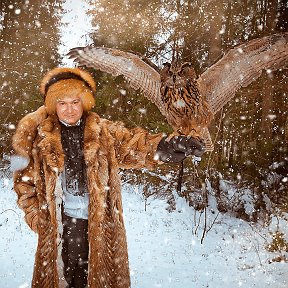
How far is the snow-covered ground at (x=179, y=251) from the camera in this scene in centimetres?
459

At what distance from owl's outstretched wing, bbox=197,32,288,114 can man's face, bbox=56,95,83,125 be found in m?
1.96

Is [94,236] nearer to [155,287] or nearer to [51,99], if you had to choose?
[51,99]

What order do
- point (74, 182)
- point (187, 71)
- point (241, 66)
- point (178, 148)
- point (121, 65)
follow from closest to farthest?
point (178, 148), point (74, 182), point (187, 71), point (241, 66), point (121, 65)

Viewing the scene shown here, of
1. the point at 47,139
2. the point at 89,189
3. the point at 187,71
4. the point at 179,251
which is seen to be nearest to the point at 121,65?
the point at 187,71

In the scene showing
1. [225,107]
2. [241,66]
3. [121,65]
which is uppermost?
[225,107]

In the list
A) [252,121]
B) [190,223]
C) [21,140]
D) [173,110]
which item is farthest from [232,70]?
[190,223]

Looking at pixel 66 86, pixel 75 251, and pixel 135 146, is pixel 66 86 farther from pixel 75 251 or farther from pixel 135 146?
pixel 75 251

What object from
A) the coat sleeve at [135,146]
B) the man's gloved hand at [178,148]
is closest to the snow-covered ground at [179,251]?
the coat sleeve at [135,146]

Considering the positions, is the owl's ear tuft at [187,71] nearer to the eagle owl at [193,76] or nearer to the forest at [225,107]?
the eagle owl at [193,76]

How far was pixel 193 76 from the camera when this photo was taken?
386 cm

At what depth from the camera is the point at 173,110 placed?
13.1ft

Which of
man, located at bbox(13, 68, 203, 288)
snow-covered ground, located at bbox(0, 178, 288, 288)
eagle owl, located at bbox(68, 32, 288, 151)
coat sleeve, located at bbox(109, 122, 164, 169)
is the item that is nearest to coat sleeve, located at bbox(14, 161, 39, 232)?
man, located at bbox(13, 68, 203, 288)

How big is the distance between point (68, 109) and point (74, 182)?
49 centimetres

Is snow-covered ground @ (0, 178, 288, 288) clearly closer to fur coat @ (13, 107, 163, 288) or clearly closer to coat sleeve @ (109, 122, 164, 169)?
fur coat @ (13, 107, 163, 288)
